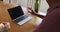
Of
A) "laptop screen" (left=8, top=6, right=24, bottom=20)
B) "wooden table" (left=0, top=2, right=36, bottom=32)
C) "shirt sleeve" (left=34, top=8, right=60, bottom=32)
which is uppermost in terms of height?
"shirt sleeve" (left=34, top=8, right=60, bottom=32)

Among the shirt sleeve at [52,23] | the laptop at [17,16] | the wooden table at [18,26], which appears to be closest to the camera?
the shirt sleeve at [52,23]

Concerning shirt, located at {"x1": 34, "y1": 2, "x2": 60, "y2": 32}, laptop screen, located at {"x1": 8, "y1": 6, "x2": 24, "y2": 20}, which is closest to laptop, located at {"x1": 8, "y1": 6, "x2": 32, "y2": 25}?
laptop screen, located at {"x1": 8, "y1": 6, "x2": 24, "y2": 20}

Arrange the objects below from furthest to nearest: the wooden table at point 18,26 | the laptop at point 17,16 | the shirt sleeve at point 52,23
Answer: the laptop at point 17,16 → the wooden table at point 18,26 → the shirt sleeve at point 52,23

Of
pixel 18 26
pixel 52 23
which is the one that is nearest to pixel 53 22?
pixel 52 23

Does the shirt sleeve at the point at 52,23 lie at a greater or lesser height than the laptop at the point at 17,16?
greater

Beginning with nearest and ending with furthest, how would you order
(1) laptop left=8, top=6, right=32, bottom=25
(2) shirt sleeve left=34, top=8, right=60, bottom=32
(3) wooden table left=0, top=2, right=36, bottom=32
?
1. (2) shirt sleeve left=34, top=8, right=60, bottom=32
2. (3) wooden table left=0, top=2, right=36, bottom=32
3. (1) laptop left=8, top=6, right=32, bottom=25

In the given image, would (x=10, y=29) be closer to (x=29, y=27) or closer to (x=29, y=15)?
(x=29, y=27)

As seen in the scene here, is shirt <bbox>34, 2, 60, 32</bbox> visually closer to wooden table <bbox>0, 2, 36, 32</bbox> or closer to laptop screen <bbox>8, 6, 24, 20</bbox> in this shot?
wooden table <bbox>0, 2, 36, 32</bbox>

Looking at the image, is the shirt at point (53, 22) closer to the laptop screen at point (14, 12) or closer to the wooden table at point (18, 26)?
the wooden table at point (18, 26)

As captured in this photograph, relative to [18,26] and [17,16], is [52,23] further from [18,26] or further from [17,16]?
[17,16]

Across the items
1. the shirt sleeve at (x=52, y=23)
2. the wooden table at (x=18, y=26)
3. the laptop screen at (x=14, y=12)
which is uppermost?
the shirt sleeve at (x=52, y=23)

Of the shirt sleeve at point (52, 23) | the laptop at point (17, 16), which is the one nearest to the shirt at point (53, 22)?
the shirt sleeve at point (52, 23)

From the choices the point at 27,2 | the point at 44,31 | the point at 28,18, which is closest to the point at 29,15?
the point at 28,18

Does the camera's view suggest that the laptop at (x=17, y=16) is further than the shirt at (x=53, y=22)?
Yes
